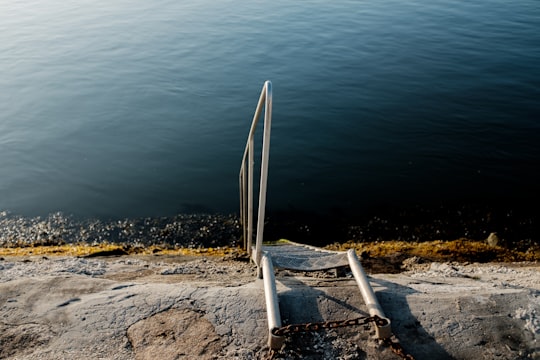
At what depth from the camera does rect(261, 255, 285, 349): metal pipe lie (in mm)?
3201

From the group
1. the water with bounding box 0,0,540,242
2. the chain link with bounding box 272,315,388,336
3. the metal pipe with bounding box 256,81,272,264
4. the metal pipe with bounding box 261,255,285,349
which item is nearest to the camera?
the chain link with bounding box 272,315,388,336

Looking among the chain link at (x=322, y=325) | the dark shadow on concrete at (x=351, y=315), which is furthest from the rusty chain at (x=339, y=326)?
the dark shadow on concrete at (x=351, y=315)

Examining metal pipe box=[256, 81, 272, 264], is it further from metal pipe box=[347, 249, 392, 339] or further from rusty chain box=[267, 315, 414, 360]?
rusty chain box=[267, 315, 414, 360]

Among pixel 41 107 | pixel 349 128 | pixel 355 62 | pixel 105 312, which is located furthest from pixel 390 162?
pixel 41 107

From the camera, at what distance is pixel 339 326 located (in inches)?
122

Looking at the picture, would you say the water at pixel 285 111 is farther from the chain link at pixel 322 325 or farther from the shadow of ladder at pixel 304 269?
the chain link at pixel 322 325

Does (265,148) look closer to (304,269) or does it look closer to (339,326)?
(304,269)

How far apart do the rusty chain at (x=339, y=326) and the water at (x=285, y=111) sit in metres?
7.02

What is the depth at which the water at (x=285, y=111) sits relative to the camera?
10.7 metres

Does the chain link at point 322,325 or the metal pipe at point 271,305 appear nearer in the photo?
the chain link at point 322,325

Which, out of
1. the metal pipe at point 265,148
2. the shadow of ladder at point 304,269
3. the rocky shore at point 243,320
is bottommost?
the rocky shore at point 243,320

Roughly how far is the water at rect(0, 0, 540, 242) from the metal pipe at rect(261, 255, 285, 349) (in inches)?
251

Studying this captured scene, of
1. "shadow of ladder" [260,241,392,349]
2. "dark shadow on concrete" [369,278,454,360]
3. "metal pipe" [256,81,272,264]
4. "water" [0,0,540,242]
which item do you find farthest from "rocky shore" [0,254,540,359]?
"water" [0,0,540,242]

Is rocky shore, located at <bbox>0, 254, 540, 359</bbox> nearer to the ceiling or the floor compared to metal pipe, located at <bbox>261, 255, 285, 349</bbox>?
nearer to the floor
